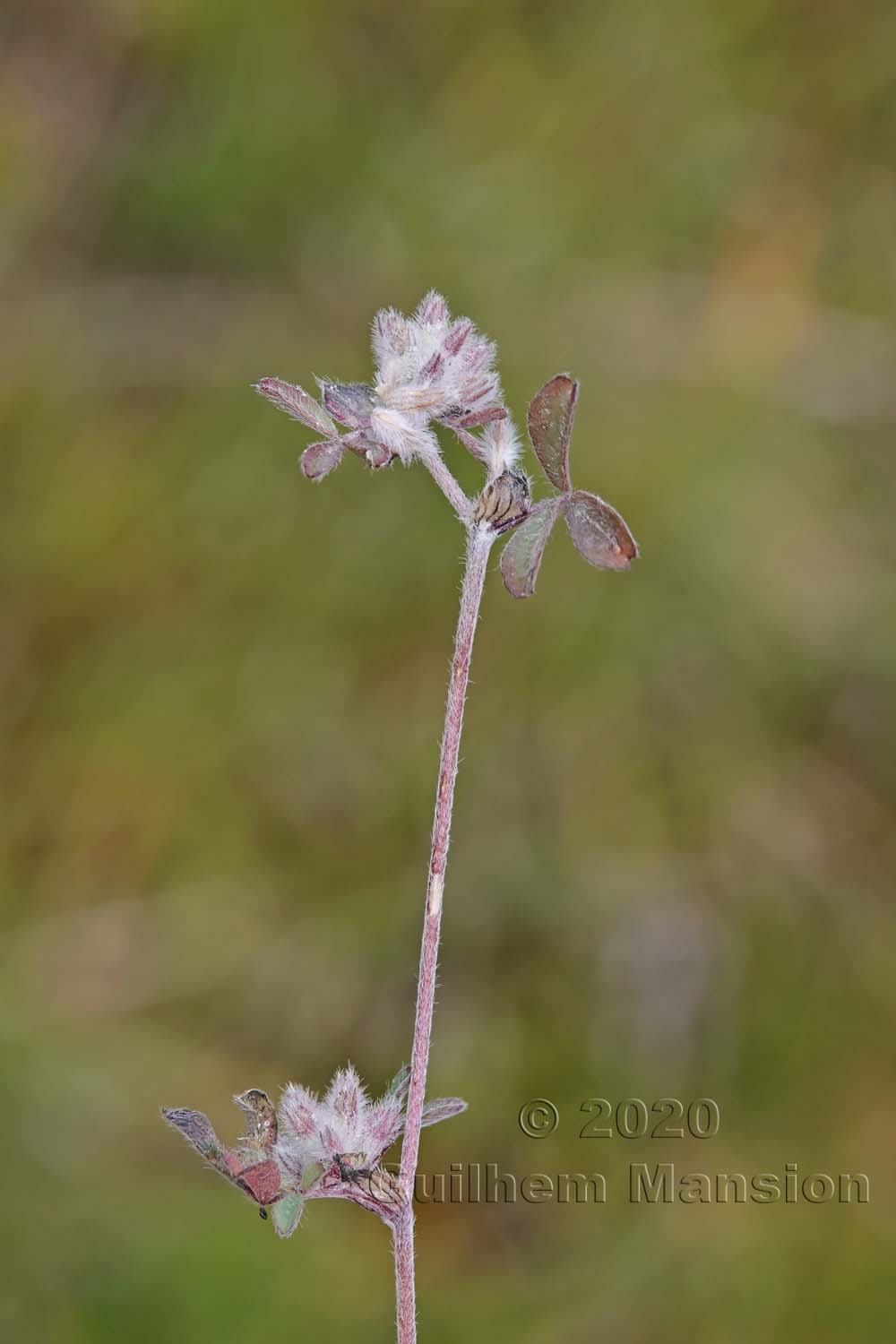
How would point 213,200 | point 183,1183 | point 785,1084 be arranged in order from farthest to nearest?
point 213,200 < point 785,1084 < point 183,1183

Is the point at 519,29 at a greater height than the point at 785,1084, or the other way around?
the point at 519,29

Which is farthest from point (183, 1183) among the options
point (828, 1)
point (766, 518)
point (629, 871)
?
point (828, 1)

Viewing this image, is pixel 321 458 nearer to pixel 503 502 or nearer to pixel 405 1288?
pixel 503 502

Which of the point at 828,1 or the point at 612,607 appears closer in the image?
the point at 612,607

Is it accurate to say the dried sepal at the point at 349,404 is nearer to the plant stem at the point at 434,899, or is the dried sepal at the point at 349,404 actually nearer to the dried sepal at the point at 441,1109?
the plant stem at the point at 434,899

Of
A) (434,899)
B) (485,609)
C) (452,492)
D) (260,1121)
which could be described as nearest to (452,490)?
(452,492)

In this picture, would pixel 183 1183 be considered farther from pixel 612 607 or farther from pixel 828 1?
pixel 828 1

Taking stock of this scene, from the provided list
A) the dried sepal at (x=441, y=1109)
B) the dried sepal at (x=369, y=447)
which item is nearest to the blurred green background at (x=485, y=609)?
the dried sepal at (x=441, y=1109)
